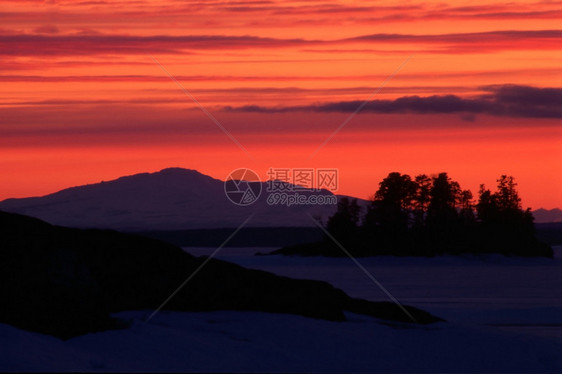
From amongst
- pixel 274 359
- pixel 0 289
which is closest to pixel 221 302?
pixel 274 359

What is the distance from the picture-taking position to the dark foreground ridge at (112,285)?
16312 mm

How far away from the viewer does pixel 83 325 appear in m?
16.3

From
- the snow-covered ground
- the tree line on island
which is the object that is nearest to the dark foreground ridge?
the snow-covered ground

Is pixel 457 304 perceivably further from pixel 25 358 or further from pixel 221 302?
pixel 25 358

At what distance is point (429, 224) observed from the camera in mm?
104000

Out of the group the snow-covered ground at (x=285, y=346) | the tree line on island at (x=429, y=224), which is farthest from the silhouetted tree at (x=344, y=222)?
the snow-covered ground at (x=285, y=346)

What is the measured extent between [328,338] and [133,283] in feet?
14.2

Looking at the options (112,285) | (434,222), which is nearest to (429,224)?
(434,222)

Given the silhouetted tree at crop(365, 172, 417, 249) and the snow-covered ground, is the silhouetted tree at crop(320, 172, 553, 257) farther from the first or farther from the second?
the snow-covered ground

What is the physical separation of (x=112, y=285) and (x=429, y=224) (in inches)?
3423

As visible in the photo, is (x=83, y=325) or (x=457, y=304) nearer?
(x=83, y=325)

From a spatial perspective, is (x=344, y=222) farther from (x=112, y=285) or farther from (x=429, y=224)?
(x=112, y=285)

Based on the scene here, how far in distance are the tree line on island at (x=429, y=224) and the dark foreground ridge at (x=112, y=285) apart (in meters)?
77.9

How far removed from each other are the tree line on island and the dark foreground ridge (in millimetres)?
77915
